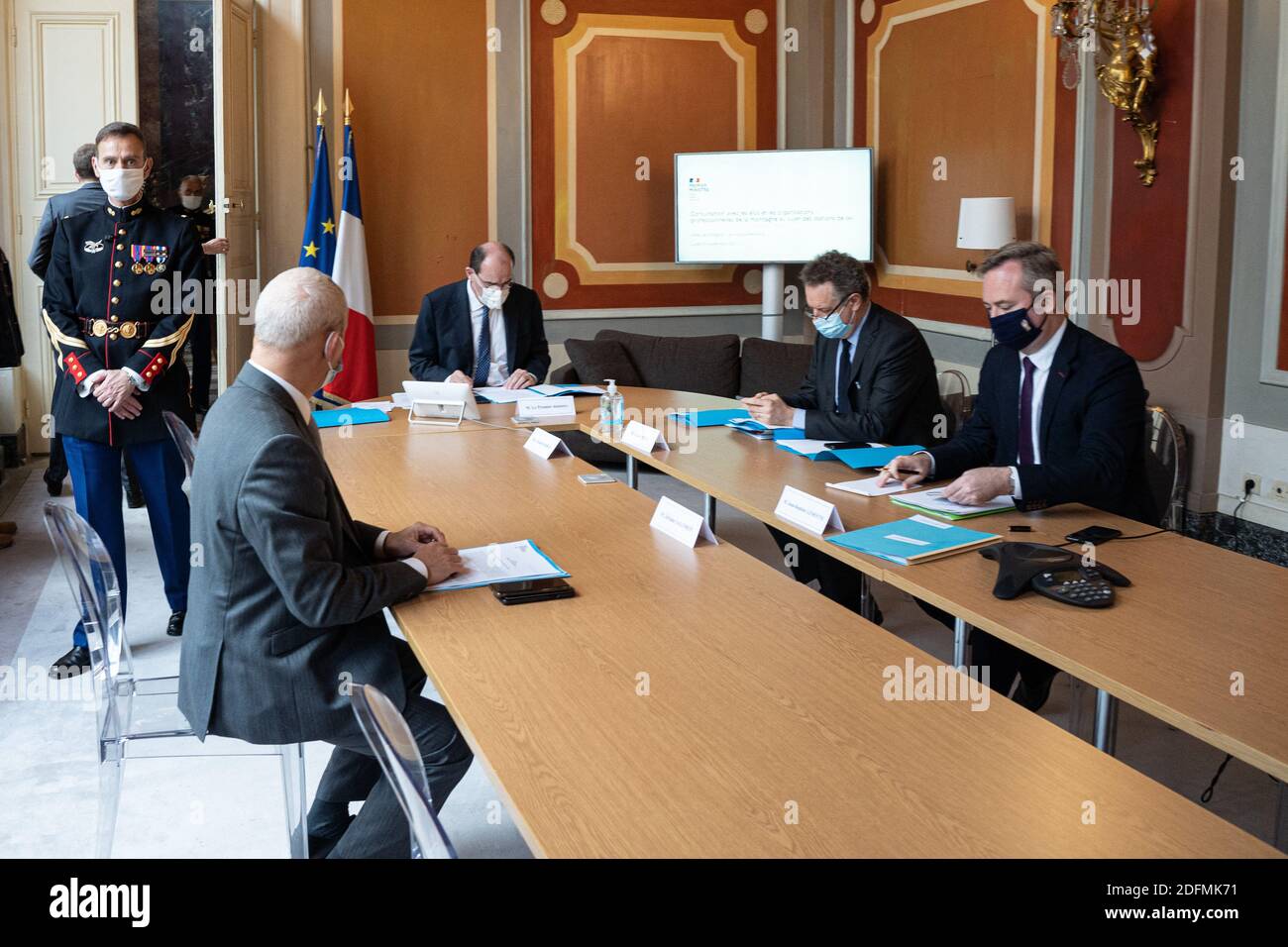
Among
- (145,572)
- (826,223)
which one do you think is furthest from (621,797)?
(826,223)

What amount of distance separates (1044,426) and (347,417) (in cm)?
246

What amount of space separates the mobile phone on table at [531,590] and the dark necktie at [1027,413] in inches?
58.2

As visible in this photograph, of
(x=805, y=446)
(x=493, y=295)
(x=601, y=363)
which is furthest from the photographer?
(x=601, y=363)

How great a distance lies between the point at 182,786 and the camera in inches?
128

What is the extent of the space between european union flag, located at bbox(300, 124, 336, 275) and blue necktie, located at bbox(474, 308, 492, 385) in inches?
74.5

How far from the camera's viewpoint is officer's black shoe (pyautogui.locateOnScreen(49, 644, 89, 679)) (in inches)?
158

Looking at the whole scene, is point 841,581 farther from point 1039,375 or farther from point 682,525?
point 682,525

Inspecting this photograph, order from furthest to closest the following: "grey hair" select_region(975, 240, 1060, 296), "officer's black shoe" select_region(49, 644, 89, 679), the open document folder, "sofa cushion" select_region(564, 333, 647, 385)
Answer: "sofa cushion" select_region(564, 333, 647, 385) < "officer's black shoe" select_region(49, 644, 89, 679) < "grey hair" select_region(975, 240, 1060, 296) < the open document folder

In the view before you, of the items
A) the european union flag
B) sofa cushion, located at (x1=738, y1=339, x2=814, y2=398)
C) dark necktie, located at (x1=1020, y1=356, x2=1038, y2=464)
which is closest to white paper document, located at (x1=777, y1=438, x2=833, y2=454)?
dark necktie, located at (x1=1020, y1=356, x2=1038, y2=464)

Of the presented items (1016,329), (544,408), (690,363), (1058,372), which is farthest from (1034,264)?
(690,363)

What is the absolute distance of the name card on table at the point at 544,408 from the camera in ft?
15.2

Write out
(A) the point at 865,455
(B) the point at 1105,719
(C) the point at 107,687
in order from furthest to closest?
(A) the point at 865,455 < (C) the point at 107,687 < (B) the point at 1105,719

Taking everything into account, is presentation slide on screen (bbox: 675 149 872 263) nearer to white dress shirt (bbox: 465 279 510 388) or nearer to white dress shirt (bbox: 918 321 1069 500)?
white dress shirt (bbox: 465 279 510 388)

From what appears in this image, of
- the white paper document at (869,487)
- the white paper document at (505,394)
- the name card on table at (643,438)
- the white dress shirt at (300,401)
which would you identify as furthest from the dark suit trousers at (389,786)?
the white paper document at (505,394)
